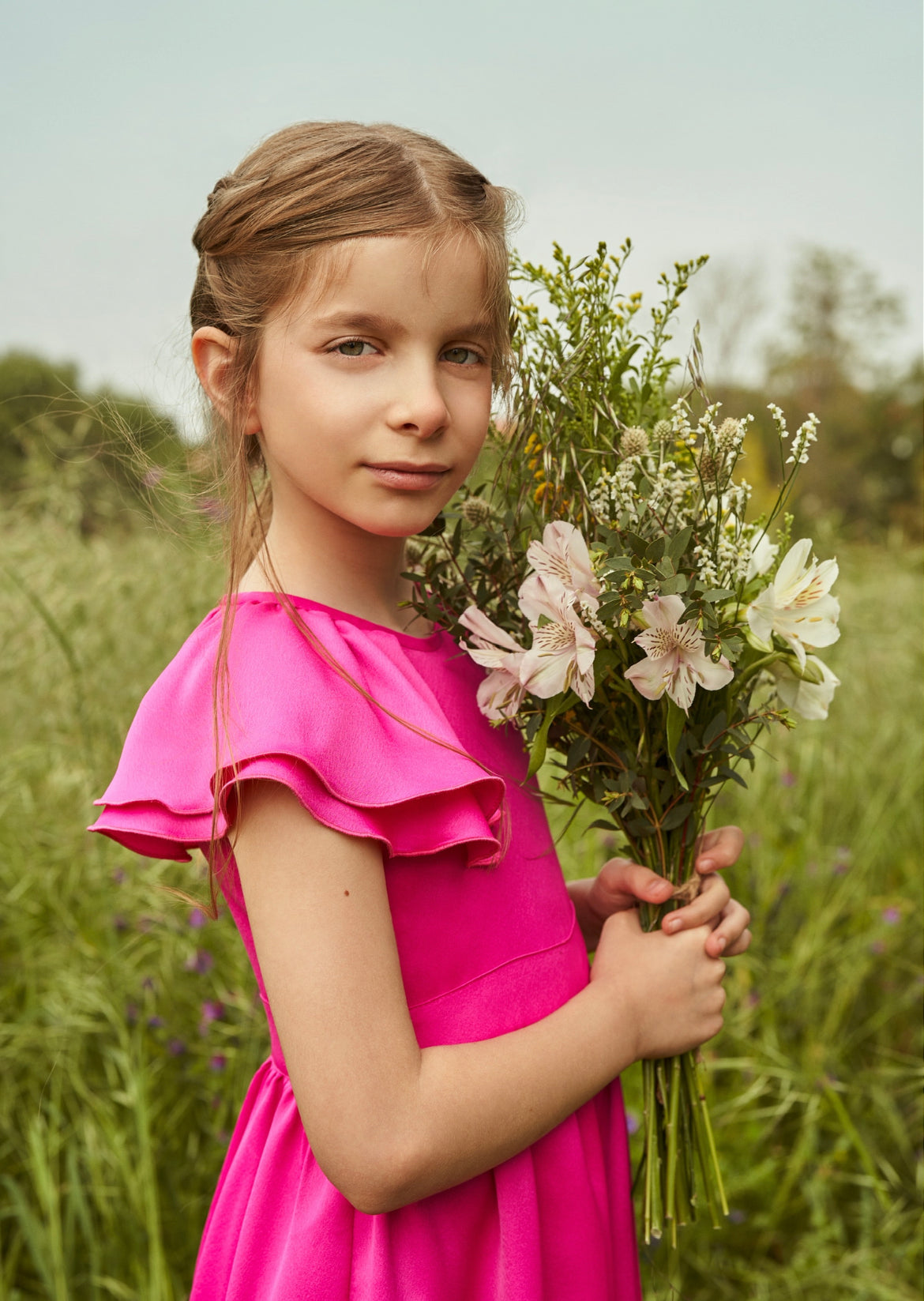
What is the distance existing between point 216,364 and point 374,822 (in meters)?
0.56

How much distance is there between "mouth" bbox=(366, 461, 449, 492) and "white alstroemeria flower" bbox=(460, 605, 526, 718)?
0.14m

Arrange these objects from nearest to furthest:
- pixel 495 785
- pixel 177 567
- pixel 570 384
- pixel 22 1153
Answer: pixel 495 785 < pixel 570 384 < pixel 22 1153 < pixel 177 567

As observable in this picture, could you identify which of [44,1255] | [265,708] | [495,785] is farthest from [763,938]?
[265,708]

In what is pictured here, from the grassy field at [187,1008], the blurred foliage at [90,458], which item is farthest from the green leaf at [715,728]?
the grassy field at [187,1008]

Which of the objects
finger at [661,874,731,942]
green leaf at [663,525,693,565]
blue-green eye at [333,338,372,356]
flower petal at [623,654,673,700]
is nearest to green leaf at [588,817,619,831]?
finger at [661,874,731,942]

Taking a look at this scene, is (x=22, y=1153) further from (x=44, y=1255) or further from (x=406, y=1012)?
(x=406, y=1012)

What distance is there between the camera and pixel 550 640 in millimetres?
1047

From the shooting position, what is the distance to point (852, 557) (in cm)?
708

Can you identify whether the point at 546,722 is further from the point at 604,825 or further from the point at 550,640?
the point at 604,825

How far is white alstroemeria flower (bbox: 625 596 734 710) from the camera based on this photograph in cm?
101

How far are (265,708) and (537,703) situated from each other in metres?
0.31

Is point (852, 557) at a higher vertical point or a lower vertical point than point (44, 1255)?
higher

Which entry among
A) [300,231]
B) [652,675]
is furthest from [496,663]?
[300,231]

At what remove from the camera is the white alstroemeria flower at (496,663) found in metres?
1.10
